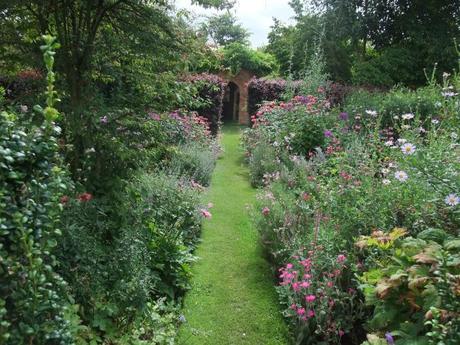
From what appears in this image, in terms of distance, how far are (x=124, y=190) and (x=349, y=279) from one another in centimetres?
218

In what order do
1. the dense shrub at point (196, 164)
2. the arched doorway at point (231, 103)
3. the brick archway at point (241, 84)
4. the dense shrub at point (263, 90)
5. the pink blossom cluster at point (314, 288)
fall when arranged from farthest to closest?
the arched doorway at point (231, 103) < the brick archway at point (241, 84) < the dense shrub at point (263, 90) < the dense shrub at point (196, 164) < the pink blossom cluster at point (314, 288)

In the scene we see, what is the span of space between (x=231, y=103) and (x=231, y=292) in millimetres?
15902

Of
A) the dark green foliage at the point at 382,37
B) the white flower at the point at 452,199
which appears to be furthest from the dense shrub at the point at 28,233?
the dark green foliage at the point at 382,37

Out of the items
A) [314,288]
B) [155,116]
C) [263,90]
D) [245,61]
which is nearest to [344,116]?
[155,116]

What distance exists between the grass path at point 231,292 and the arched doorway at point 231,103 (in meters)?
12.8

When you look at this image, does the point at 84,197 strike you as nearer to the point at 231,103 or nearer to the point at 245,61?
the point at 245,61

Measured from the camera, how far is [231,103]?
19.4 m

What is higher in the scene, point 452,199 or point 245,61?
point 245,61

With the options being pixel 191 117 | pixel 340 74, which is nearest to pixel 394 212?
pixel 191 117

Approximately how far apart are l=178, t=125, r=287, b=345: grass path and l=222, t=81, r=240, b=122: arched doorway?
12795mm

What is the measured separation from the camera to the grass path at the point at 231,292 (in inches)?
137

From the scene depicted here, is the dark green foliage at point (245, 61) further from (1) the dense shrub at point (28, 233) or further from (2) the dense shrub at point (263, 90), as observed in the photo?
(1) the dense shrub at point (28, 233)

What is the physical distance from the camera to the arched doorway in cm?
1884

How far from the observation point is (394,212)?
3580mm
